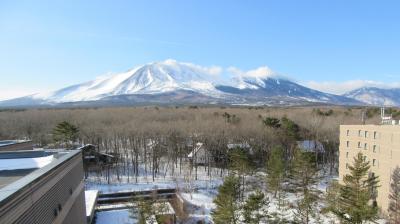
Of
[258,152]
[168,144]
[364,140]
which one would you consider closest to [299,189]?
[364,140]

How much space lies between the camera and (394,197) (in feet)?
98.1

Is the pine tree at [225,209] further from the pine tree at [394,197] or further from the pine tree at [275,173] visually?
the pine tree at [394,197]

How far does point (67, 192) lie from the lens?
57.8 feet

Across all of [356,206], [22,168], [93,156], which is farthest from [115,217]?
[93,156]

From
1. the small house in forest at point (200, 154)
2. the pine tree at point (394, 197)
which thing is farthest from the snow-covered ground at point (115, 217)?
the small house in forest at point (200, 154)

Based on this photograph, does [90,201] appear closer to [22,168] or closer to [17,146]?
[17,146]

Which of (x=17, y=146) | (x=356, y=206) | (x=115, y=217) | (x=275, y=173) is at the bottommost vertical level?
(x=115, y=217)

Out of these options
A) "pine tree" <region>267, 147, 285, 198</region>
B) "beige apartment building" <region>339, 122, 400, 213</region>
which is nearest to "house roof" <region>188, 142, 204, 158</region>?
"pine tree" <region>267, 147, 285, 198</region>

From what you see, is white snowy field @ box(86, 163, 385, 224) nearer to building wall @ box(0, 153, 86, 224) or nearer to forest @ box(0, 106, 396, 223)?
forest @ box(0, 106, 396, 223)

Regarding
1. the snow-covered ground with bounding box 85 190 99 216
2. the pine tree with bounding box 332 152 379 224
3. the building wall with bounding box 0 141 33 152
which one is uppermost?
the building wall with bounding box 0 141 33 152

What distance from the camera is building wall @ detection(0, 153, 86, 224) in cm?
1023

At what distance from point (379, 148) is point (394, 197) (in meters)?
5.01

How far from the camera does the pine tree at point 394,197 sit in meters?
28.2

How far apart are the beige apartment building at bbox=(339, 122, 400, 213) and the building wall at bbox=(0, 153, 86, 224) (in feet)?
86.6
